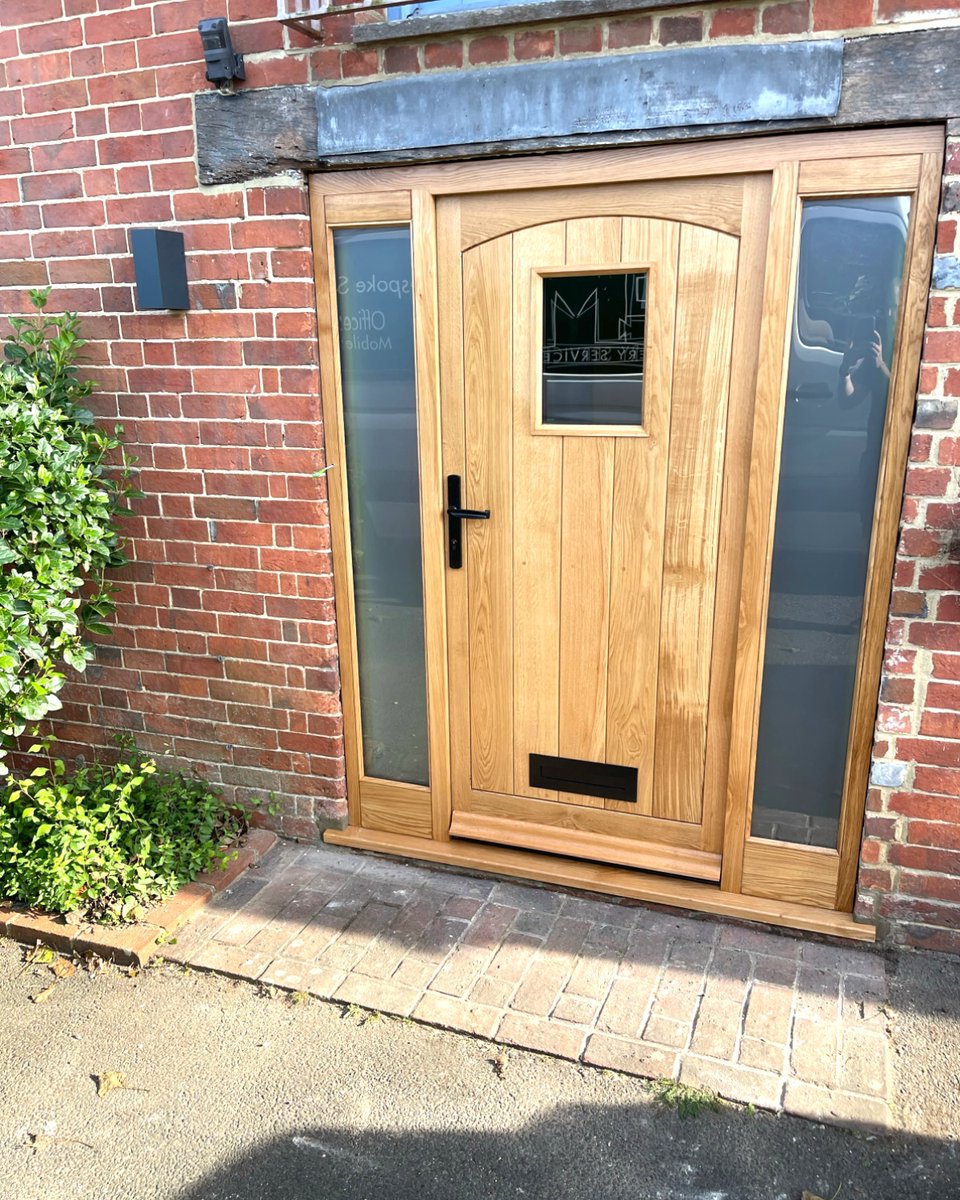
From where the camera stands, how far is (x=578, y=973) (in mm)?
2830

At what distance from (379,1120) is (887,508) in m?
2.21

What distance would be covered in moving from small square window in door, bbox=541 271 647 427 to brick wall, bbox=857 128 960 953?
2.71ft

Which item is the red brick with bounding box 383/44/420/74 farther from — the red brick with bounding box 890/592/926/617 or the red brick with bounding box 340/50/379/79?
the red brick with bounding box 890/592/926/617

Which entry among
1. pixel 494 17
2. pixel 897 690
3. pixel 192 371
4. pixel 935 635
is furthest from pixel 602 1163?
pixel 494 17

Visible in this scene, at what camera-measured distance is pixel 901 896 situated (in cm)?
285

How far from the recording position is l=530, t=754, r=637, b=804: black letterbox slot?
3.20 meters

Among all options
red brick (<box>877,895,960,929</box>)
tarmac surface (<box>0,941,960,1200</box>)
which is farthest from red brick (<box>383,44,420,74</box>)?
red brick (<box>877,895,960,929</box>)

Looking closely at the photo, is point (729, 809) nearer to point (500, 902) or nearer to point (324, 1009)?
point (500, 902)

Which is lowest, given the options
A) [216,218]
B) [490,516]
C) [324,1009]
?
[324,1009]

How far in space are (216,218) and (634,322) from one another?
58.0 inches

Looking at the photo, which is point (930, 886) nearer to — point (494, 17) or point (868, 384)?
point (868, 384)

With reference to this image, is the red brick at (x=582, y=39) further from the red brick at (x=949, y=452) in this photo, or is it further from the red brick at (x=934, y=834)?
the red brick at (x=934, y=834)

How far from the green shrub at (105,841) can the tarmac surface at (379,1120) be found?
1.36 feet

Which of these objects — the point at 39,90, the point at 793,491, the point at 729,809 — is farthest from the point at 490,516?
the point at 39,90
